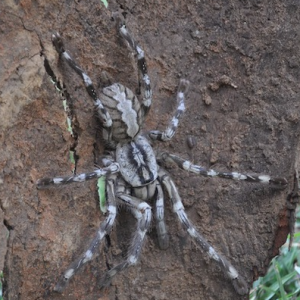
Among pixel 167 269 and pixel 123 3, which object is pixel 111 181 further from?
pixel 123 3

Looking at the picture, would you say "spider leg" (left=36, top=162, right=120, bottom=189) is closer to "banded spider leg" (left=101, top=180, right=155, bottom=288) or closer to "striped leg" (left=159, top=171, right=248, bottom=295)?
"banded spider leg" (left=101, top=180, right=155, bottom=288)

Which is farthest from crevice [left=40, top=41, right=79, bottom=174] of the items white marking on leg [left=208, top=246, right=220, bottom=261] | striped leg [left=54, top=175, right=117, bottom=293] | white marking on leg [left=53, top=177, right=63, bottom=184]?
white marking on leg [left=208, top=246, right=220, bottom=261]

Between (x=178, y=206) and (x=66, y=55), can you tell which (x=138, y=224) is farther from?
(x=66, y=55)

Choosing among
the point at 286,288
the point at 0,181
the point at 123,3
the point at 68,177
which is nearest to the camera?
the point at 0,181

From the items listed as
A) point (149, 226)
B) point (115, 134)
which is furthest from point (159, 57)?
point (149, 226)

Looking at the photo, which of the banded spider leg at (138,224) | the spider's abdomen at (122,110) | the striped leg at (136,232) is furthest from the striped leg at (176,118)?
the striped leg at (136,232)

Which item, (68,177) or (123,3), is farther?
(123,3)
